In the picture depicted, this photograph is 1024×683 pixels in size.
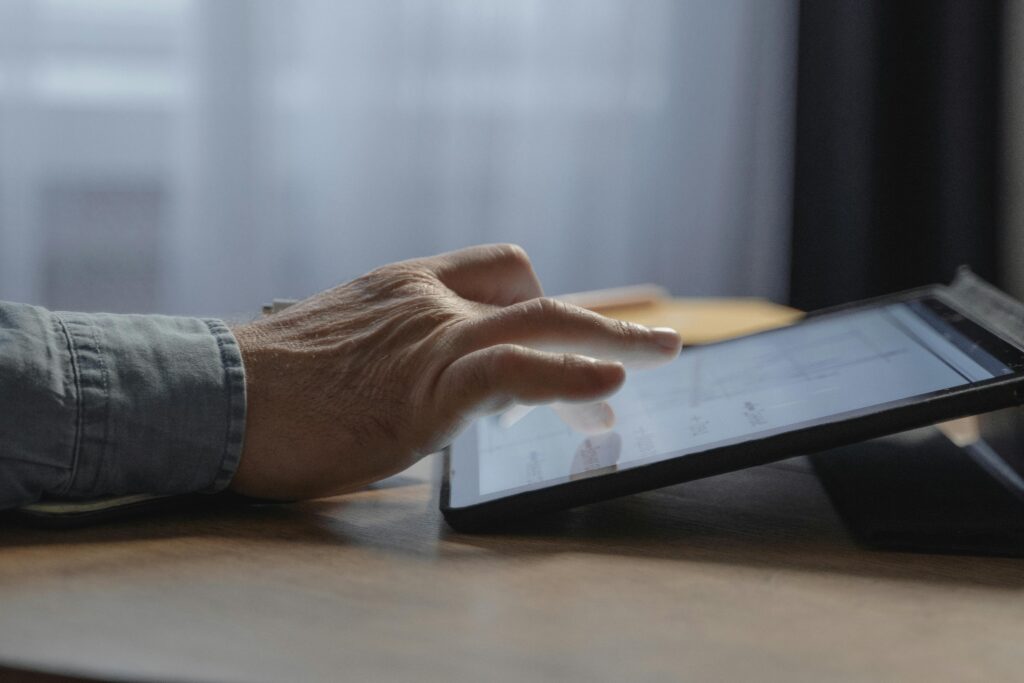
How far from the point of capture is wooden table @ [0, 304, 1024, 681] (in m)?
0.35

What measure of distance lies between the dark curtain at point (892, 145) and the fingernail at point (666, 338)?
1.52m

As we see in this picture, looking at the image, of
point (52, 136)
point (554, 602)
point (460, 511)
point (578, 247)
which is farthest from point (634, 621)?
point (52, 136)

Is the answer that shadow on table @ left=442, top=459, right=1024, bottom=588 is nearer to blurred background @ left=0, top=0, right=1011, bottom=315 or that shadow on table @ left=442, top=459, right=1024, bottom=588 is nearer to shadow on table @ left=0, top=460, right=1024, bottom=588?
shadow on table @ left=0, top=460, right=1024, bottom=588

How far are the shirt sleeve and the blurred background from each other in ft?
5.48

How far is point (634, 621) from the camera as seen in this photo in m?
0.40

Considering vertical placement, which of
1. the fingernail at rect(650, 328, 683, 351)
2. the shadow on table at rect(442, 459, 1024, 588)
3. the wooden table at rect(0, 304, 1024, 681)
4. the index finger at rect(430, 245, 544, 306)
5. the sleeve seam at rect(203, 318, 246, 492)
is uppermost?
the index finger at rect(430, 245, 544, 306)

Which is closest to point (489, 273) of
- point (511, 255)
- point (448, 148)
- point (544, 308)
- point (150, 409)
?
point (511, 255)

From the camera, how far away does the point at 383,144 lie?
7.13 feet

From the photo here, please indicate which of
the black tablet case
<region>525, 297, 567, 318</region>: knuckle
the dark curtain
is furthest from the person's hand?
the dark curtain

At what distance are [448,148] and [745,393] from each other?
165 cm

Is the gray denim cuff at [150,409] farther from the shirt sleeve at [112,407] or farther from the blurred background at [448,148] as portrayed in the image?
the blurred background at [448,148]

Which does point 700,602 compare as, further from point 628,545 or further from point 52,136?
point 52,136

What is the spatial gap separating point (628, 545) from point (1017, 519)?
0.18 m

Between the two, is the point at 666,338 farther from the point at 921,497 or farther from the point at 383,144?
the point at 383,144
